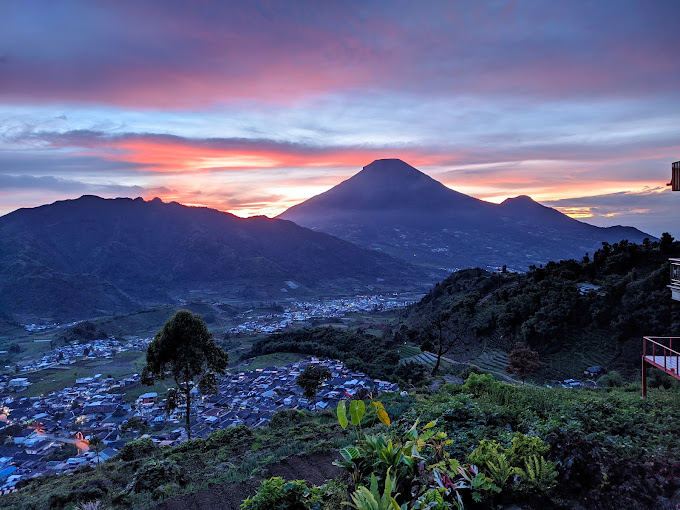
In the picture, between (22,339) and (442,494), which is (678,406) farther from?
(22,339)

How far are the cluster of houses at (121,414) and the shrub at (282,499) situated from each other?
1378 centimetres

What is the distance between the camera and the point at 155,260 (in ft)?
453

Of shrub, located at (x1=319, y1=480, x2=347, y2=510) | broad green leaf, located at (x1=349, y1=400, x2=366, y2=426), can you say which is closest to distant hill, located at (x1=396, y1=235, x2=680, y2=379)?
shrub, located at (x1=319, y1=480, x2=347, y2=510)

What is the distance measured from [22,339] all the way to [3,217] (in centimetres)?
10112

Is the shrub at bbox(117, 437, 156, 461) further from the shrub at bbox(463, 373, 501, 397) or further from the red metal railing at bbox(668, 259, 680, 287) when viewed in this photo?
Result: the red metal railing at bbox(668, 259, 680, 287)

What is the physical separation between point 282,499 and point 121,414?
3168cm

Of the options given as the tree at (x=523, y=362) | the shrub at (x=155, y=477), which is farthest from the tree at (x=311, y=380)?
the shrub at (x=155, y=477)

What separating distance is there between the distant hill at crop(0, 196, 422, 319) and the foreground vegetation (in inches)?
3863

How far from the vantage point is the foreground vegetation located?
3.56 meters

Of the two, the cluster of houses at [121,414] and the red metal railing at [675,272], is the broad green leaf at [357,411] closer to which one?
the red metal railing at [675,272]

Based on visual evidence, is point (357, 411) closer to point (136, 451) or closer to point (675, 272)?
point (675, 272)

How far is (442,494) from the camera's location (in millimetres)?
3270

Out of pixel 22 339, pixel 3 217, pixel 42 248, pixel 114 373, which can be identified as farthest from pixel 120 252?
pixel 114 373

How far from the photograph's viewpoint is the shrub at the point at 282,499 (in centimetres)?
371
